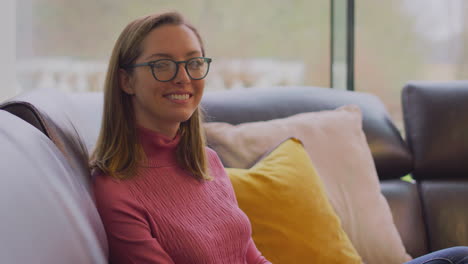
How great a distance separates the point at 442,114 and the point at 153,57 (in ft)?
4.55

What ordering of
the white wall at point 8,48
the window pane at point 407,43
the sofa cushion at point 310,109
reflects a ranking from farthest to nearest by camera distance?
the window pane at point 407,43 < the white wall at point 8,48 < the sofa cushion at point 310,109

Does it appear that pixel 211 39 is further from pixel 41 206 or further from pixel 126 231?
pixel 41 206

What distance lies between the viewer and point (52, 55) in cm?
266

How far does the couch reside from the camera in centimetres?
103

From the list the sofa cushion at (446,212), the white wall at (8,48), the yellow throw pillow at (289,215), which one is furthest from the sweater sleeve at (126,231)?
the white wall at (8,48)

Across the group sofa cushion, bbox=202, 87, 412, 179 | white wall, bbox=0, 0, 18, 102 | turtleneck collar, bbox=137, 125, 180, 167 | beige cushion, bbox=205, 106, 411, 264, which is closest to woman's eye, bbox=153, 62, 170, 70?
turtleneck collar, bbox=137, 125, 180, 167

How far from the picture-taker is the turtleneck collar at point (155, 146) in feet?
4.36

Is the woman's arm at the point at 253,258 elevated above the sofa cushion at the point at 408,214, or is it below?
above

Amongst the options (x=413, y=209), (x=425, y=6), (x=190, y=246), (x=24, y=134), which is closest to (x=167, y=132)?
(x=190, y=246)

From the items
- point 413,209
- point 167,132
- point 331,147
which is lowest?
point 413,209

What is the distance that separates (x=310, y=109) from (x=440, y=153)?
0.54 m

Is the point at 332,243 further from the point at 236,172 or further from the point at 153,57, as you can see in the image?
the point at 153,57

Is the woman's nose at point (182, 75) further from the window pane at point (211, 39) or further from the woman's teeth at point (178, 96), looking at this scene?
the window pane at point (211, 39)

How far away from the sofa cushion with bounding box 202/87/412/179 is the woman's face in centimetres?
64
